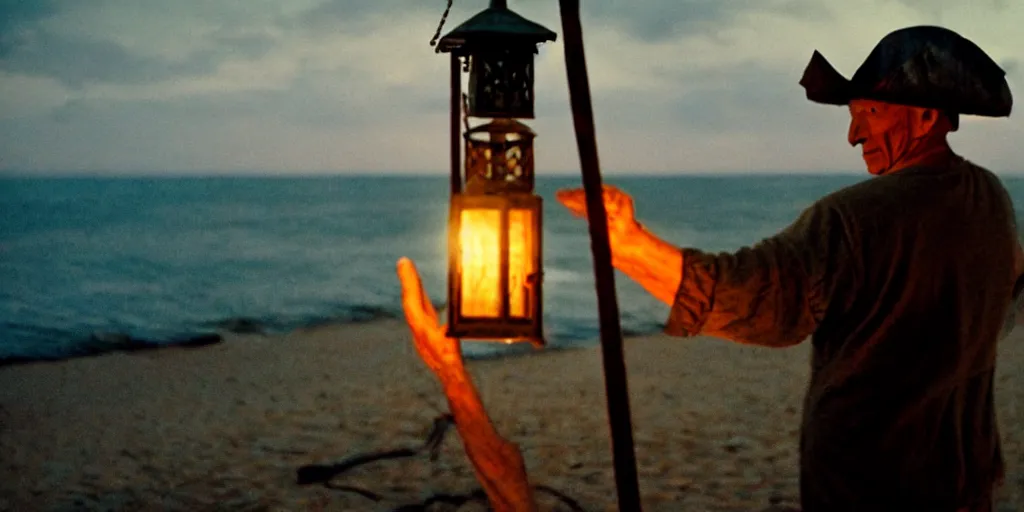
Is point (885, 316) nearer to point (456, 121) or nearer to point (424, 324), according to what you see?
point (456, 121)

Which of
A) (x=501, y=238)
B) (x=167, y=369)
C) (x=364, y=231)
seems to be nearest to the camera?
(x=501, y=238)

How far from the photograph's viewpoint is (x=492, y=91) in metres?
2.39

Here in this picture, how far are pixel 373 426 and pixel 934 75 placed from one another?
25.2ft

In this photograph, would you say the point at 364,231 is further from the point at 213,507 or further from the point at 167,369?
the point at 213,507

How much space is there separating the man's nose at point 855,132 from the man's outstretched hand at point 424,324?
190cm

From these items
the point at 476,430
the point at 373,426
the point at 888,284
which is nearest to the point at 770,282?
the point at 888,284

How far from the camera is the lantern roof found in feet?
7.61

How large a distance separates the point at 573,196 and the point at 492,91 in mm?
550

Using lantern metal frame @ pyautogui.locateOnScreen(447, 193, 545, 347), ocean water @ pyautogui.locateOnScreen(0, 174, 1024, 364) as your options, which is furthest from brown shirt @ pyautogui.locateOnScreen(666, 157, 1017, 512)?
ocean water @ pyautogui.locateOnScreen(0, 174, 1024, 364)

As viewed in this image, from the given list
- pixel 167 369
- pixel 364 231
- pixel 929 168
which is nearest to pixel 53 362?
pixel 167 369

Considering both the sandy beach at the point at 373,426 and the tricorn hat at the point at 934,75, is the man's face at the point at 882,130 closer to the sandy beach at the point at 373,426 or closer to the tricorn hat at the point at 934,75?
the tricorn hat at the point at 934,75

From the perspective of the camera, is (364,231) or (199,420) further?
(364,231)

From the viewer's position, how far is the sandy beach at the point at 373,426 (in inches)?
260

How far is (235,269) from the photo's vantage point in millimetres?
32531
